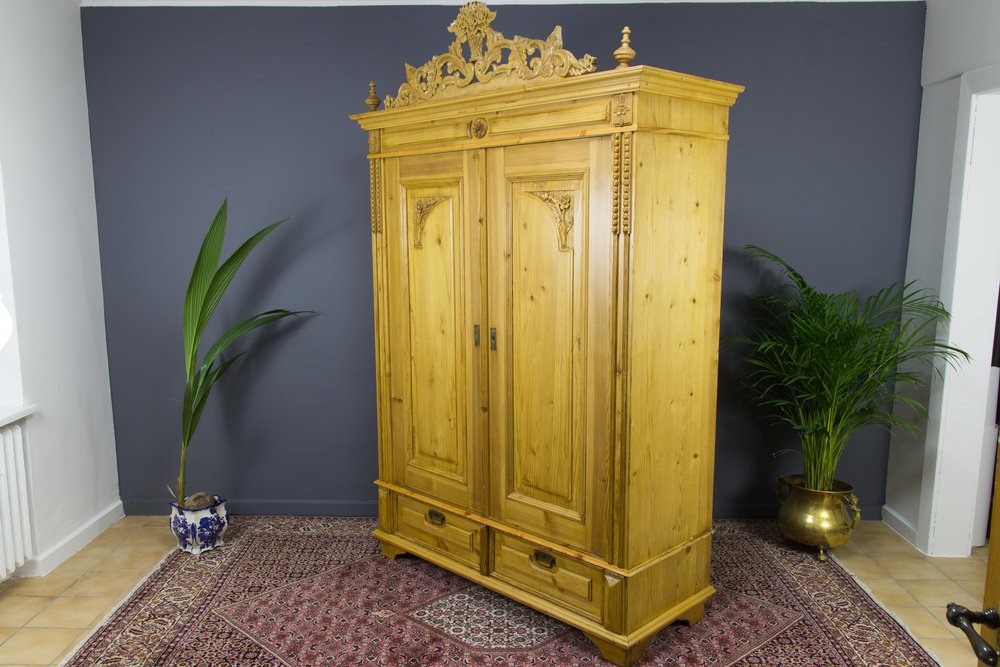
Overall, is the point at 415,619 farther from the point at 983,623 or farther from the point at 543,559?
the point at 983,623

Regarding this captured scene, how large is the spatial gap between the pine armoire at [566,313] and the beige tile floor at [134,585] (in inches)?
32.6

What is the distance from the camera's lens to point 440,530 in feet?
10.2

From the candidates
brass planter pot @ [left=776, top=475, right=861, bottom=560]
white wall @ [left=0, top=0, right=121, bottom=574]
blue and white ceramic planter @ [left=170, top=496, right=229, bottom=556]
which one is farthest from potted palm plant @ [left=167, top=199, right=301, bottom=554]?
brass planter pot @ [left=776, top=475, right=861, bottom=560]

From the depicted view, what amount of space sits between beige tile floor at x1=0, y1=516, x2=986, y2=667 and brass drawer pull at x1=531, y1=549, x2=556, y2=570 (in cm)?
132

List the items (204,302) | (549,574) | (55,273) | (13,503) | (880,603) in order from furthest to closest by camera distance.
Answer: (55,273) → (204,302) → (13,503) → (880,603) → (549,574)

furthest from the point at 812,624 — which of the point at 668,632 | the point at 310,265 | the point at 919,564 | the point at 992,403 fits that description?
the point at 310,265

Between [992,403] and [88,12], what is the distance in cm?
454

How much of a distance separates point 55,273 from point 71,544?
123cm

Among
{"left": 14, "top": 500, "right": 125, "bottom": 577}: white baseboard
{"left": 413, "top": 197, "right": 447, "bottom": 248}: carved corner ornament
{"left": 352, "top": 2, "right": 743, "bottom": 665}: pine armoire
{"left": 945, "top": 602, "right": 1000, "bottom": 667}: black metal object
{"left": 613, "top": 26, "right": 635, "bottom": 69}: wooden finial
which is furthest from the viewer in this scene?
{"left": 14, "top": 500, "right": 125, "bottom": 577}: white baseboard

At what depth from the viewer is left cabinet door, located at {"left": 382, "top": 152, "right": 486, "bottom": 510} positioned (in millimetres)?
2832

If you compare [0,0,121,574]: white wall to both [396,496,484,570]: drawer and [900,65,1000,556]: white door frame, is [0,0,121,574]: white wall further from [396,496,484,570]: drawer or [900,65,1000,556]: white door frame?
[900,65,1000,556]: white door frame

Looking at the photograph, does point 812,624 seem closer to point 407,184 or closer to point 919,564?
point 919,564

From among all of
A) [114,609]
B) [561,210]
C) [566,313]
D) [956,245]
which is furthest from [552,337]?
[114,609]

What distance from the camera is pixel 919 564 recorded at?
10.7 ft
